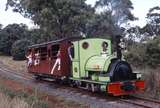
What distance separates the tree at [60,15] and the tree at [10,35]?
101ft

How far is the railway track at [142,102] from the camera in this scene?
1561 cm

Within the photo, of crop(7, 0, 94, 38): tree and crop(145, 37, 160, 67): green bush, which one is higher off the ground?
crop(7, 0, 94, 38): tree

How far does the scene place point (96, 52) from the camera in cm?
2100

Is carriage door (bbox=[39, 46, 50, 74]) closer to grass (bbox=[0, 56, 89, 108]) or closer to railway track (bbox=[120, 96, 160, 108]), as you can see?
grass (bbox=[0, 56, 89, 108])

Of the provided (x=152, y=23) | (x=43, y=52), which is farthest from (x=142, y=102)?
(x=152, y=23)

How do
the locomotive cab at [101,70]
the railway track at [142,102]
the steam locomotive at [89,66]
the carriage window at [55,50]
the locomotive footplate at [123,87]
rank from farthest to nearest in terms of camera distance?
the carriage window at [55,50]
the steam locomotive at [89,66]
the locomotive cab at [101,70]
the locomotive footplate at [123,87]
the railway track at [142,102]

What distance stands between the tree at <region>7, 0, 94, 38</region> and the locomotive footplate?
21122 millimetres

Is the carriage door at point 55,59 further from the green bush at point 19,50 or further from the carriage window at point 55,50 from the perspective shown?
the green bush at point 19,50

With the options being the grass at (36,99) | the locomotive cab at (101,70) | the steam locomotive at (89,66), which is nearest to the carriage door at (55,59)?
the steam locomotive at (89,66)

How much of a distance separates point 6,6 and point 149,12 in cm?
2124

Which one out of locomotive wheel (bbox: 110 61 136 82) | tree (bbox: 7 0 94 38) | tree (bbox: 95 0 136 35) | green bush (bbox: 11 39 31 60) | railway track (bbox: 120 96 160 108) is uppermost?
tree (bbox: 95 0 136 35)

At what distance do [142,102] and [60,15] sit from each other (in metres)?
23.9

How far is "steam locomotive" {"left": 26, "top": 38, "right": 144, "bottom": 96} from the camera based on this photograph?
18.0 m

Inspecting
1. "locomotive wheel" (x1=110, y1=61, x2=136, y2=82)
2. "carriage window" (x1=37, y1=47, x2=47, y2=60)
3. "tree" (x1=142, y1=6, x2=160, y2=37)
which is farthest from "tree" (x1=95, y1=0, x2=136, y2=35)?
"locomotive wheel" (x1=110, y1=61, x2=136, y2=82)
